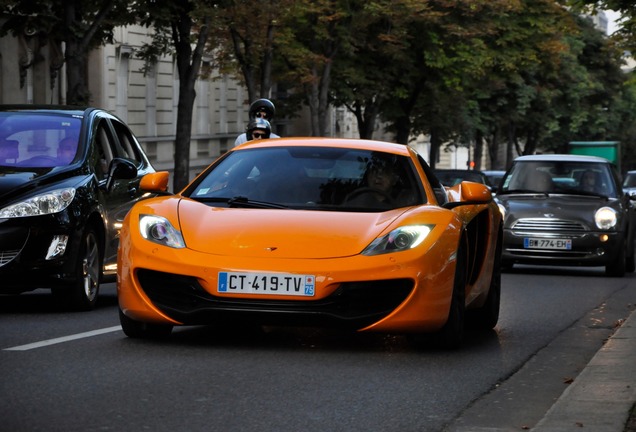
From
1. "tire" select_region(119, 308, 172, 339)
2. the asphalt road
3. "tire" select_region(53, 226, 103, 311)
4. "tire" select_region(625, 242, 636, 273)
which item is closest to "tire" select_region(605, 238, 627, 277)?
"tire" select_region(625, 242, 636, 273)

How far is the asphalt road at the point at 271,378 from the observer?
259 inches

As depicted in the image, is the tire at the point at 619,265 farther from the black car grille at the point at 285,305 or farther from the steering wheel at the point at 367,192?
the black car grille at the point at 285,305

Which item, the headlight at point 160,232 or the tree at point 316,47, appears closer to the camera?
the headlight at point 160,232

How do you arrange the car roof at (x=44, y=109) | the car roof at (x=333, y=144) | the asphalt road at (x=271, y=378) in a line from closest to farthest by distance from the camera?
the asphalt road at (x=271, y=378) < the car roof at (x=333, y=144) < the car roof at (x=44, y=109)

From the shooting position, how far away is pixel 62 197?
11.8m

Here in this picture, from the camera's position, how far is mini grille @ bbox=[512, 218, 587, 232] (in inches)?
784

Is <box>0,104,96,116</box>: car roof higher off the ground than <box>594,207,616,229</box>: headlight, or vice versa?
<box>0,104,96,116</box>: car roof

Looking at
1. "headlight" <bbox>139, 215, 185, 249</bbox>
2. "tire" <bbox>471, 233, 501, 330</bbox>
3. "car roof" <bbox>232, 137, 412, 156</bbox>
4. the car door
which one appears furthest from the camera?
the car door

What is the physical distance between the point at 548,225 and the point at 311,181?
10.7m

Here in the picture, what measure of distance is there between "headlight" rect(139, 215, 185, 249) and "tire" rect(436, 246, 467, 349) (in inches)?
62.0

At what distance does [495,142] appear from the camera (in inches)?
3049

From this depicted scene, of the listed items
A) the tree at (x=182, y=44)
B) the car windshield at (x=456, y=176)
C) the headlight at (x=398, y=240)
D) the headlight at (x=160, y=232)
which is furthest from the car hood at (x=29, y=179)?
the car windshield at (x=456, y=176)

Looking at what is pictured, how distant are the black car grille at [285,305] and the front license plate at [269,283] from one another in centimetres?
6

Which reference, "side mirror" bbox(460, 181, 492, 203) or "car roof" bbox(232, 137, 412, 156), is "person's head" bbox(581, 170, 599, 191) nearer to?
"car roof" bbox(232, 137, 412, 156)
